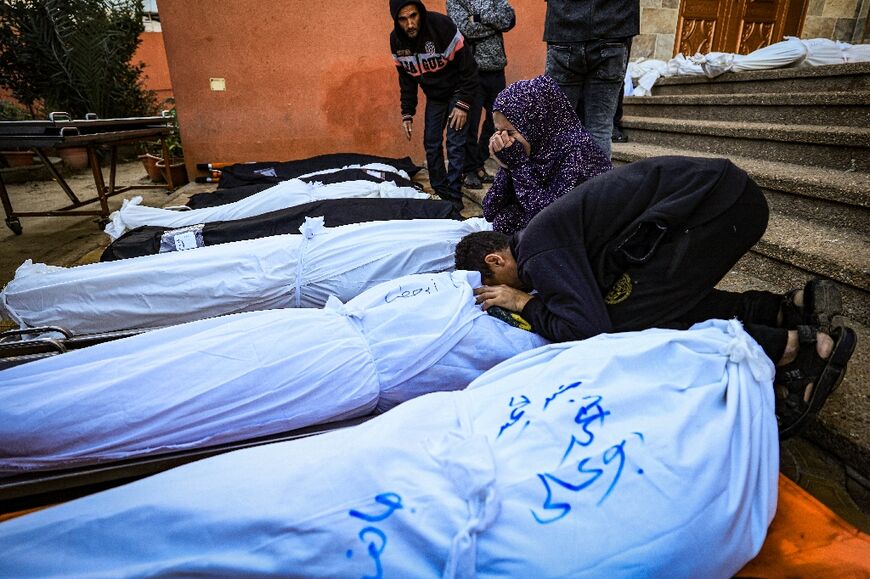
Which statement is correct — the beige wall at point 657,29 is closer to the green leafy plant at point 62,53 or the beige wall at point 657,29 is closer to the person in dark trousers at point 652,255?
the person in dark trousers at point 652,255

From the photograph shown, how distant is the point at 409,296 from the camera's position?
1747 millimetres

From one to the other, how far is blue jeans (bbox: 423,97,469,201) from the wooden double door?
142 inches

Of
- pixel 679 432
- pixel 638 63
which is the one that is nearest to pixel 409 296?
pixel 679 432

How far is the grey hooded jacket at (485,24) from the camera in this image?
13.6 ft

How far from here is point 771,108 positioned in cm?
327

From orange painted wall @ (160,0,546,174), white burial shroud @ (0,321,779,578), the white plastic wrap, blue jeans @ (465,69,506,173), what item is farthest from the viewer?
orange painted wall @ (160,0,546,174)

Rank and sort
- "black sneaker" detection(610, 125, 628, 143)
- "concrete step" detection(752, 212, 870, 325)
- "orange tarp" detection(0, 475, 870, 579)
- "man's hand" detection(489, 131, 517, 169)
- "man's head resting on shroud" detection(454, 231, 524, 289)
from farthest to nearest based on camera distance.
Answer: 1. "black sneaker" detection(610, 125, 628, 143)
2. "man's hand" detection(489, 131, 517, 169)
3. "concrete step" detection(752, 212, 870, 325)
4. "man's head resting on shroud" detection(454, 231, 524, 289)
5. "orange tarp" detection(0, 475, 870, 579)

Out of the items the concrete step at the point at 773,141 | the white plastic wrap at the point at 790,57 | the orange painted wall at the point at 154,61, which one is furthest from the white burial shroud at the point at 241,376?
the orange painted wall at the point at 154,61

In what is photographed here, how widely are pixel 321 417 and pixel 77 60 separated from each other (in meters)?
7.71

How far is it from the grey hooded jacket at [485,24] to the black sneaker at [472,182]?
3.11ft

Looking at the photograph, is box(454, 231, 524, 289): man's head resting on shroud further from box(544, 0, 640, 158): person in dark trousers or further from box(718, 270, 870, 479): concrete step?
box(544, 0, 640, 158): person in dark trousers

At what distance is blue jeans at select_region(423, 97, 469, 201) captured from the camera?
13.0ft

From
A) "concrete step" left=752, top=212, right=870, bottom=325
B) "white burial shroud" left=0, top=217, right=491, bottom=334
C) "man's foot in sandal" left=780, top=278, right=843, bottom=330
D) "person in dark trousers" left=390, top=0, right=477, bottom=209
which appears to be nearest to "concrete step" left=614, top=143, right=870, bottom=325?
"concrete step" left=752, top=212, right=870, bottom=325

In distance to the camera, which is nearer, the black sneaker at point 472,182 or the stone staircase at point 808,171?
the stone staircase at point 808,171
